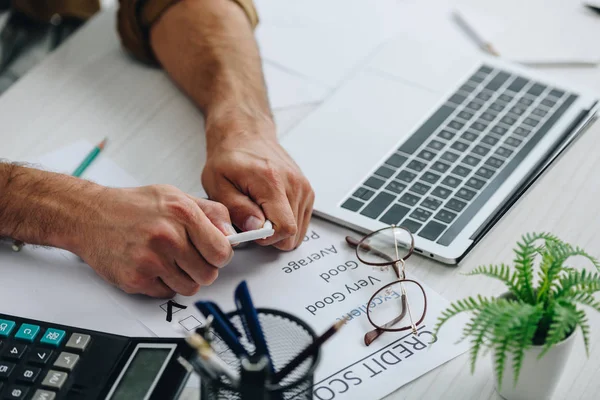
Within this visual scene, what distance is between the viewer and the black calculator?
0.68 m

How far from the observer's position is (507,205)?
91 cm

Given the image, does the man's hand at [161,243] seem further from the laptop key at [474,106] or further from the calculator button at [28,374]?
the laptop key at [474,106]

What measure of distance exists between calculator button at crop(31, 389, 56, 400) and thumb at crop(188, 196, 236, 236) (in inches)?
9.8

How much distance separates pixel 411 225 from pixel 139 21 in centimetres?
57

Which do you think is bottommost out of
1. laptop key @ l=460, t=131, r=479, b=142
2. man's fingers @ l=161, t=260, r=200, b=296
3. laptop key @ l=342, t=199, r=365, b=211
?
man's fingers @ l=161, t=260, r=200, b=296

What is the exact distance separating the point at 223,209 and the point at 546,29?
0.70 m

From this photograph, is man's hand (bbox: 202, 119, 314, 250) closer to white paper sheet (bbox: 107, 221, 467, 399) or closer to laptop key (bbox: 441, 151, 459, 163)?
white paper sheet (bbox: 107, 221, 467, 399)

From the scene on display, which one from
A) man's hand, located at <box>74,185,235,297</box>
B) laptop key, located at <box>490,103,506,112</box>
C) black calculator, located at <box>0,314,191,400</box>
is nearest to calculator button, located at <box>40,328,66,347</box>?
black calculator, located at <box>0,314,191,400</box>

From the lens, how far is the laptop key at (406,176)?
3.15 ft

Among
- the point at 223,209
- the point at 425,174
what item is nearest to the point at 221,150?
the point at 223,209

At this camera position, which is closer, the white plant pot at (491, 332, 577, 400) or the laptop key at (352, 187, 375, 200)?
the white plant pot at (491, 332, 577, 400)

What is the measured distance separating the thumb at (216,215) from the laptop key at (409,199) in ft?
0.73

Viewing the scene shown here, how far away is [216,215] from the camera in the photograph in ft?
2.75

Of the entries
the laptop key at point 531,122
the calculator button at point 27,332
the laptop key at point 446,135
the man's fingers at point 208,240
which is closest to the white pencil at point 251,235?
the man's fingers at point 208,240
